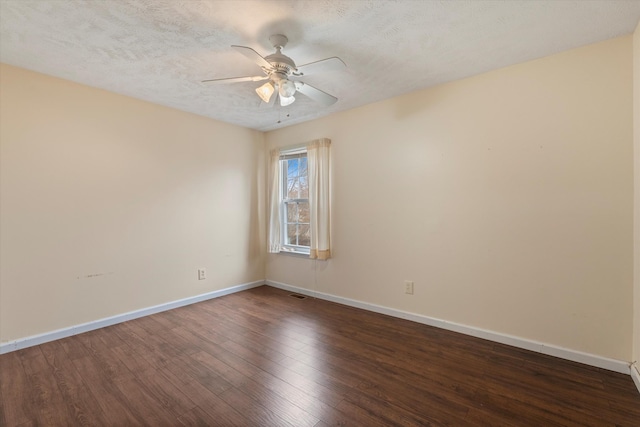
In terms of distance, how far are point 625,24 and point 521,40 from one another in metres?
0.59

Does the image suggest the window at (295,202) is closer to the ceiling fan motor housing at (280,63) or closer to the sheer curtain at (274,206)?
the sheer curtain at (274,206)

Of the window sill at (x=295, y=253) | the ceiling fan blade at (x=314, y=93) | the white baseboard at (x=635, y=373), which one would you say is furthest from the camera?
the window sill at (x=295, y=253)

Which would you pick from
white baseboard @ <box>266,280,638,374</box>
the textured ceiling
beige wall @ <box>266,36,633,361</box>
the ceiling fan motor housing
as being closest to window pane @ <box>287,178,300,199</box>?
beige wall @ <box>266,36,633,361</box>

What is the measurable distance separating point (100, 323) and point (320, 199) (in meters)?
2.69

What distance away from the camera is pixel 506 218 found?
2402mm

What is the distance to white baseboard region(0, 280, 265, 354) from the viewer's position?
7.74 ft

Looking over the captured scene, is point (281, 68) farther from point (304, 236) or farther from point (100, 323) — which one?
point (100, 323)

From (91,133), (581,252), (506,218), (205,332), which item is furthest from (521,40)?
(91,133)

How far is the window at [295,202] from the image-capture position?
403 cm

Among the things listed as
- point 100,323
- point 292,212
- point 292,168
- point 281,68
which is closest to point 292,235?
point 292,212

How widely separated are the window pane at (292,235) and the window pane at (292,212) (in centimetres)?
9

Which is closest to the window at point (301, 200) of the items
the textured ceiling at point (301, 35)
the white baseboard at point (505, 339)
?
the white baseboard at point (505, 339)

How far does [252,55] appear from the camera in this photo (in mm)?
1800

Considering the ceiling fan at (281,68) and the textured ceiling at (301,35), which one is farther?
the ceiling fan at (281,68)
